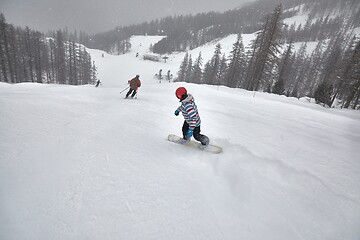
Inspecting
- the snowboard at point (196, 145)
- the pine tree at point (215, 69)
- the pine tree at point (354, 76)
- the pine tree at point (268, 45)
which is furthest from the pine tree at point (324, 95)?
the pine tree at point (215, 69)

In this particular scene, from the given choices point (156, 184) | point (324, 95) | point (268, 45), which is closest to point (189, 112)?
point (156, 184)

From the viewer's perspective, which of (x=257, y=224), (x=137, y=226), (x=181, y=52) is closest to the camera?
(x=137, y=226)

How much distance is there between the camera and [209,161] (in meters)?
4.32

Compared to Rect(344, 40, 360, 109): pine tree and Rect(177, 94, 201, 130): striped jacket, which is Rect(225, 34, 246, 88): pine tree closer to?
Rect(344, 40, 360, 109): pine tree

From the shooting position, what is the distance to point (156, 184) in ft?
10.6

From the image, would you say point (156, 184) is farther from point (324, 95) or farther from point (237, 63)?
point (237, 63)

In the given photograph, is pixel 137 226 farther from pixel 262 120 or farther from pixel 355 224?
pixel 262 120

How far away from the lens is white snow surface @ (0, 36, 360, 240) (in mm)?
2420

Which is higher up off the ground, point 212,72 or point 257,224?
point 212,72

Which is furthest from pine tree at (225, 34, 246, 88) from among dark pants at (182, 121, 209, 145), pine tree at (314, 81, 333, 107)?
dark pants at (182, 121, 209, 145)

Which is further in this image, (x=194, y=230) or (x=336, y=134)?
(x=336, y=134)

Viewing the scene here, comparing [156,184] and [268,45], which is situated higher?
[268,45]

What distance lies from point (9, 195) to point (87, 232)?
4.51ft

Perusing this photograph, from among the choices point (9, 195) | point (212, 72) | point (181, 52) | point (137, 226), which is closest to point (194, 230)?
point (137, 226)
